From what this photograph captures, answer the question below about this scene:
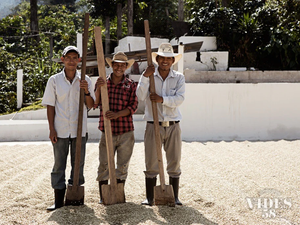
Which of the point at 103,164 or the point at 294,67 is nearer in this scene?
the point at 103,164

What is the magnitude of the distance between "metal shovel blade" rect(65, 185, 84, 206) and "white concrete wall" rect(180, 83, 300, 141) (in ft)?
18.6

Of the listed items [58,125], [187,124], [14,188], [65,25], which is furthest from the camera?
[65,25]

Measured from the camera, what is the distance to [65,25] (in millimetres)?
19984

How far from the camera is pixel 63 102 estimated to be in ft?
11.2

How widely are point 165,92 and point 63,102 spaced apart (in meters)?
0.94

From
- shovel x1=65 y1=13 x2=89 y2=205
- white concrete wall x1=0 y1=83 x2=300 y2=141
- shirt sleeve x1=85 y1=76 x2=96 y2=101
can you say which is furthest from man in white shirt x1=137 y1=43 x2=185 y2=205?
white concrete wall x1=0 y1=83 x2=300 y2=141

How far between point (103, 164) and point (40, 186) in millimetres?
1132

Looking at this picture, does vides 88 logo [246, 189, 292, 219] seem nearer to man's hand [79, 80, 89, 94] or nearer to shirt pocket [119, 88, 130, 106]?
shirt pocket [119, 88, 130, 106]

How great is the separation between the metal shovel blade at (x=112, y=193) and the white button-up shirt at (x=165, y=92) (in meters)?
0.70

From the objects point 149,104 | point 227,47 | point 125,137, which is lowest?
point 125,137

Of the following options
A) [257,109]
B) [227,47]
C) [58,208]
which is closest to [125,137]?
[58,208]

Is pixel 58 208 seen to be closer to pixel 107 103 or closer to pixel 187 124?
pixel 107 103

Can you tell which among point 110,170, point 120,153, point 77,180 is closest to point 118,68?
point 120,153

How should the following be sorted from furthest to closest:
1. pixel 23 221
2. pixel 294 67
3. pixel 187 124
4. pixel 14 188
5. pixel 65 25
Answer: pixel 65 25 < pixel 294 67 < pixel 187 124 < pixel 14 188 < pixel 23 221
